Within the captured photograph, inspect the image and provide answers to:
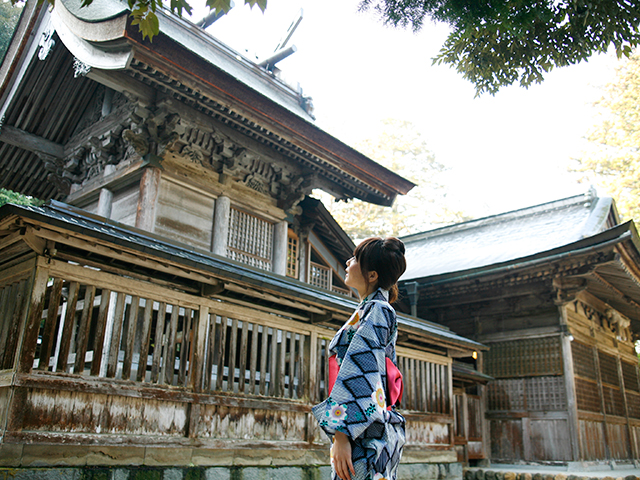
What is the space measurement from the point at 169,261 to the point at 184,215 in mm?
3335

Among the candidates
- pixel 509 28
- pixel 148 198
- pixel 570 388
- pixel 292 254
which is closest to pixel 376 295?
pixel 509 28

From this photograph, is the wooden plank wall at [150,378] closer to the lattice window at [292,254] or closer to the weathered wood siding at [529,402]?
the lattice window at [292,254]

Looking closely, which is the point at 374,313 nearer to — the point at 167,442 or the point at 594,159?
the point at 167,442

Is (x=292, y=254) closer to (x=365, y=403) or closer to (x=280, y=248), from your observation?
(x=280, y=248)

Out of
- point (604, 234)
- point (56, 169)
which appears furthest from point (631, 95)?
point (56, 169)

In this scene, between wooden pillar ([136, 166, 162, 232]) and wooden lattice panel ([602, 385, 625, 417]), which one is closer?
wooden pillar ([136, 166, 162, 232])

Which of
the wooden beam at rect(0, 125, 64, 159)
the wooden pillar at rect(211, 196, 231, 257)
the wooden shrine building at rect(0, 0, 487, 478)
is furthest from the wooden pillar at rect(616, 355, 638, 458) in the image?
the wooden beam at rect(0, 125, 64, 159)

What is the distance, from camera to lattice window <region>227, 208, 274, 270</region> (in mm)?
9594

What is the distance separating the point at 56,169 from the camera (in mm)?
A: 10461

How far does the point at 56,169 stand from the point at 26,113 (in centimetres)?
114

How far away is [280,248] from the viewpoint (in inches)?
404

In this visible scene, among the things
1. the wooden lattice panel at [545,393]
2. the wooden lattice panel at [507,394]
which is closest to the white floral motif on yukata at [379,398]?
the wooden lattice panel at [545,393]

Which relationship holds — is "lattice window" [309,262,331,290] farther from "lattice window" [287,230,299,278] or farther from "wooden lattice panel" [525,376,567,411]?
"wooden lattice panel" [525,376,567,411]

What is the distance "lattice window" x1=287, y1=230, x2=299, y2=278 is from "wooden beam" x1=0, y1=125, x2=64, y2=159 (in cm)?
477
